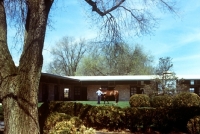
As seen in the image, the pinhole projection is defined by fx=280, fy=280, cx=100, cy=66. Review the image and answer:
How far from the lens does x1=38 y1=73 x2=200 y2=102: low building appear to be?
37.8m

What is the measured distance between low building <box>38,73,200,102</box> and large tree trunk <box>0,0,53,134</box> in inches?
1131

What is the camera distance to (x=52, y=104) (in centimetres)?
1315

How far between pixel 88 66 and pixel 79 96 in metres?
25.7

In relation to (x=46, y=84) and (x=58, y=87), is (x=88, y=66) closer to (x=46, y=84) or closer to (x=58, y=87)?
(x=58, y=87)

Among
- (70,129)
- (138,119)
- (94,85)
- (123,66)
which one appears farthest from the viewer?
(123,66)

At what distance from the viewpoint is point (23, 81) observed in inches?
250

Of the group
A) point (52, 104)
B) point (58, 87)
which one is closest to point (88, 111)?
point (52, 104)

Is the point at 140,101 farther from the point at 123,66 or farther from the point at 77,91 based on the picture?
the point at 123,66

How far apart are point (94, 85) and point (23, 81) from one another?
37187mm

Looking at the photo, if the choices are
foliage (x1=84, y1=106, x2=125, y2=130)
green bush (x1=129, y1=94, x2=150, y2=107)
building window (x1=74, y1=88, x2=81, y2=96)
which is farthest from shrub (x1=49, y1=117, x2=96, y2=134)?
building window (x1=74, y1=88, x2=81, y2=96)

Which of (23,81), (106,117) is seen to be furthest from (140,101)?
(23,81)

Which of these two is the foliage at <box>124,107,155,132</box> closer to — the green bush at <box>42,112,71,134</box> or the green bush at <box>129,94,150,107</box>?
the green bush at <box>42,112,71,134</box>

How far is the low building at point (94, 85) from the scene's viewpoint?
3784 cm

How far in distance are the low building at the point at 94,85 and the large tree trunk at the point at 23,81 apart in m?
28.7
